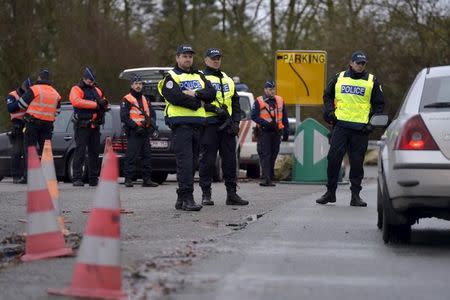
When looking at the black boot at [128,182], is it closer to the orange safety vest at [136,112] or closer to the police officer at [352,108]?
the orange safety vest at [136,112]

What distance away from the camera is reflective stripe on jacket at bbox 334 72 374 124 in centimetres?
1351

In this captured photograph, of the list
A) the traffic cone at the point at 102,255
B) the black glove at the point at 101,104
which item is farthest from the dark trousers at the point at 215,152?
the traffic cone at the point at 102,255

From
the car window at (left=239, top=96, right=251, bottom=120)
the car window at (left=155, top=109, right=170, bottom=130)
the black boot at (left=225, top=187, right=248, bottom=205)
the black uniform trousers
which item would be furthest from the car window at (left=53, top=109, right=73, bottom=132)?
the black boot at (left=225, top=187, right=248, bottom=205)

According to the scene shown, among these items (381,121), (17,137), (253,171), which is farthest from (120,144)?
(381,121)

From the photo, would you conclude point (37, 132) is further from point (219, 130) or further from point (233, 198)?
point (219, 130)

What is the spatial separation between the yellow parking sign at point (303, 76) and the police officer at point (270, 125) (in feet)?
6.55

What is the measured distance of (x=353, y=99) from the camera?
13.5 m

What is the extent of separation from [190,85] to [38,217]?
4.84 m

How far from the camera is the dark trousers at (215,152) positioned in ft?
43.7

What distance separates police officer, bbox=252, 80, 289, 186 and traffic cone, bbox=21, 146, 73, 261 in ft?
37.3

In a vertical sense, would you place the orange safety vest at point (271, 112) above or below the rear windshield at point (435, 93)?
below

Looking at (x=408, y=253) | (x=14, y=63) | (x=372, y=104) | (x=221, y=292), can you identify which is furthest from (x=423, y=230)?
(x=14, y=63)

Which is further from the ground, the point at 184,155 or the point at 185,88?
the point at 185,88

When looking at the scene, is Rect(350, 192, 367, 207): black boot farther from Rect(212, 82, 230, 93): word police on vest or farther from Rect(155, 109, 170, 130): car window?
Rect(155, 109, 170, 130): car window
